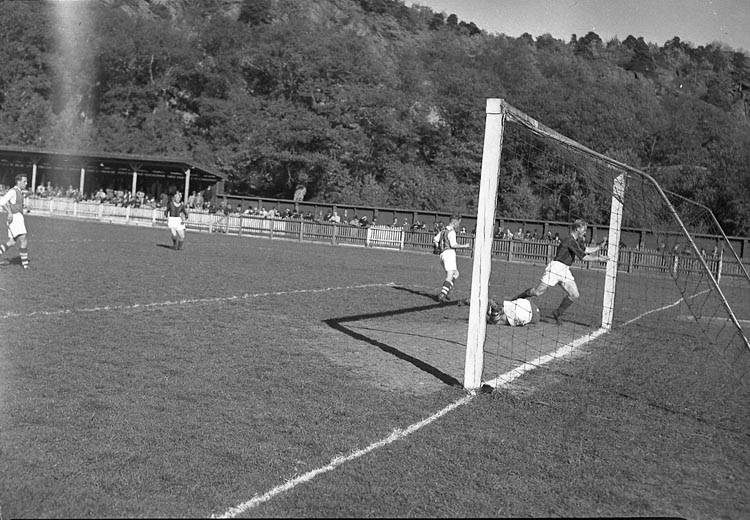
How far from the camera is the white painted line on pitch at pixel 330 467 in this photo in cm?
430

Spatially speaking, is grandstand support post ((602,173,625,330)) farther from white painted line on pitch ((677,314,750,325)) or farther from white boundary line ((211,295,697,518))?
white boundary line ((211,295,697,518))

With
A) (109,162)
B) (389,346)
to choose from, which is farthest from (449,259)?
(109,162)

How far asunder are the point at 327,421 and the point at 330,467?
45.0 inches

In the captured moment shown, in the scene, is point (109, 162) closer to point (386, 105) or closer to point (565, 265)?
point (386, 105)

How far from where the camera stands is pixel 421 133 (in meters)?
60.3

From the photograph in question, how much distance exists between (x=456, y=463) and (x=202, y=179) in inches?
2067

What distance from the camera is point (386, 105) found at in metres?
58.7

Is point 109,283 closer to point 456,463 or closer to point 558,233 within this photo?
point 456,463

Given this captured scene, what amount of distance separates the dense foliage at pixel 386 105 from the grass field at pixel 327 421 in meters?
37.8

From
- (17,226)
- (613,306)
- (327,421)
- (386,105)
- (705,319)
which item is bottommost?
(327,421)

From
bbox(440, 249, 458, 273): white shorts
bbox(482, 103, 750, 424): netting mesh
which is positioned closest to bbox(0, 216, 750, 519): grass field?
bbox(482, 103, 750, 424): netting mesh

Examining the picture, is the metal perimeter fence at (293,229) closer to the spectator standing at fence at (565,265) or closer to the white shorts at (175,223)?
the white shorts at (175,223)

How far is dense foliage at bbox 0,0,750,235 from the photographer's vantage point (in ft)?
165

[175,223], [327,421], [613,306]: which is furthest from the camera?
[175,223]
